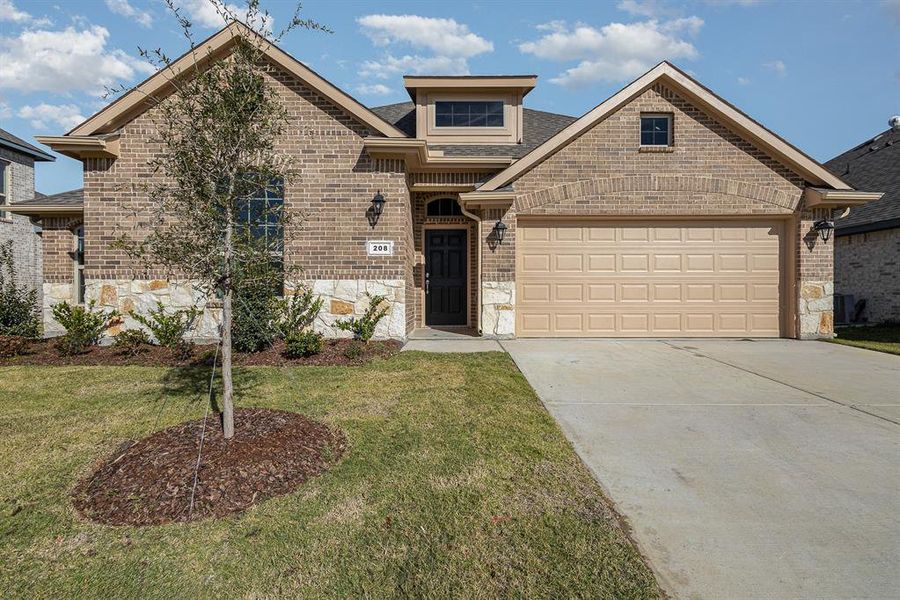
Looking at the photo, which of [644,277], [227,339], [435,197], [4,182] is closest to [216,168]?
[227,339]

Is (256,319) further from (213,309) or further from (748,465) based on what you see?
(748,465)

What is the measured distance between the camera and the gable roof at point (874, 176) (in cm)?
1280

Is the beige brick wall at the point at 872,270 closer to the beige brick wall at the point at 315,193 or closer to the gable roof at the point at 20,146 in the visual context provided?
the beige brick wall at the point at 315,193

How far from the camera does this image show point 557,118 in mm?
14664

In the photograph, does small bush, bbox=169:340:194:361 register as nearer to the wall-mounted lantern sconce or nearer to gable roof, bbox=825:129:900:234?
the wall-mounted lantern sconce

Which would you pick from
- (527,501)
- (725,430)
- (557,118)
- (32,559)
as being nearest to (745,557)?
(527,501)

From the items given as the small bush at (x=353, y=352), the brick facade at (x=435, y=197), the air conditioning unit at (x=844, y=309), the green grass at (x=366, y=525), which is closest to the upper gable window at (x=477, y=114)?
the brick facade at (x=435, y=197)

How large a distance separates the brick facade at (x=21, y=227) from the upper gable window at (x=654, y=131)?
20543mm

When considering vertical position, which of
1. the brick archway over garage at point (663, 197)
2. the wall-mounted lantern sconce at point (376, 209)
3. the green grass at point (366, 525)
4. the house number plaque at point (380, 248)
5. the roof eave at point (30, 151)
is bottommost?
the green grass at point (366, 525)

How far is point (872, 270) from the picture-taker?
43.7 ft

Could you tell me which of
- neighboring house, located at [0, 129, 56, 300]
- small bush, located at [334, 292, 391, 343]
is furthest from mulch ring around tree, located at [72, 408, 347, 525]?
neighboring house, located at [0, 129, 56, 300]

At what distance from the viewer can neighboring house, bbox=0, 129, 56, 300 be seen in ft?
53.2

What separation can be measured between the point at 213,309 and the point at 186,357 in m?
1.34

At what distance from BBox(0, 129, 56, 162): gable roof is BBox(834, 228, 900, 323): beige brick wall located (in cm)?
2782
